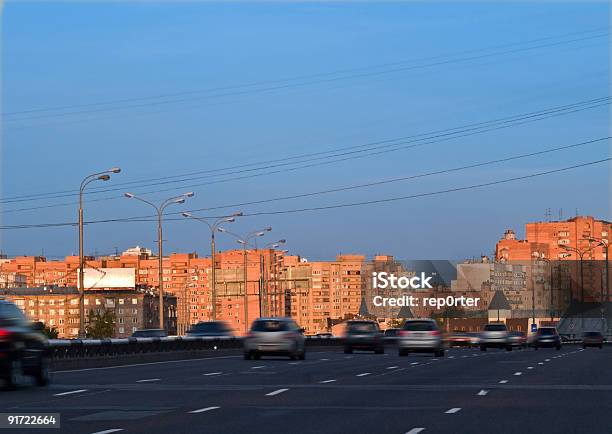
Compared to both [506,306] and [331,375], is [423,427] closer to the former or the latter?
[331,375]

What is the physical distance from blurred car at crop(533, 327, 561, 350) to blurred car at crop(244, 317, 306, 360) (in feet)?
129

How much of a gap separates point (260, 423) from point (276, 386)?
10.1 m

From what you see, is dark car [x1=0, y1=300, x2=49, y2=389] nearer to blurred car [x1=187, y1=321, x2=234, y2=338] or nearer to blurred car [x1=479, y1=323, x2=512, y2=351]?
blurred car [x1=187, y1=321, x2=234, y2=338]

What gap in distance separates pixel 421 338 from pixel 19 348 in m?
33.9

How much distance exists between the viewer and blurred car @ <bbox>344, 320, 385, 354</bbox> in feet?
220

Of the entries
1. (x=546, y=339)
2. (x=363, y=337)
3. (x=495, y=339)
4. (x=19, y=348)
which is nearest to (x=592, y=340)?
(x=546, y=339)

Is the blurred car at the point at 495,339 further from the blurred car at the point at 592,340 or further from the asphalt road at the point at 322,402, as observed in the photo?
the asphalt road at the point at 322,402

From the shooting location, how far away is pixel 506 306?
14250cm

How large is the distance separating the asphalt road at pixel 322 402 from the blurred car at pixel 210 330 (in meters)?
28.7

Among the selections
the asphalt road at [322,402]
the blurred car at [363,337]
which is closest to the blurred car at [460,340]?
the blurred car at [363,337]

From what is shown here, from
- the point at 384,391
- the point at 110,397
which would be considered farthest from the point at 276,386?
the point at 110,397

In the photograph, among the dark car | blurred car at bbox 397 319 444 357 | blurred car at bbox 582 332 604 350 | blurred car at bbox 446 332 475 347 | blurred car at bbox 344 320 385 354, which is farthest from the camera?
blurred car at bbox 446 332 475 347

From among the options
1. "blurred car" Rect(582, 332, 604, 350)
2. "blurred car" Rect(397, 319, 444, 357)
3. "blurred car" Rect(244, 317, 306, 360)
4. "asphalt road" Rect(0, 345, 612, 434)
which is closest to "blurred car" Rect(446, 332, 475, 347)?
"blurred car" Rect(582, 332, 604, 350)

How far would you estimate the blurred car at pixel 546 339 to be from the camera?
87.2 metres
